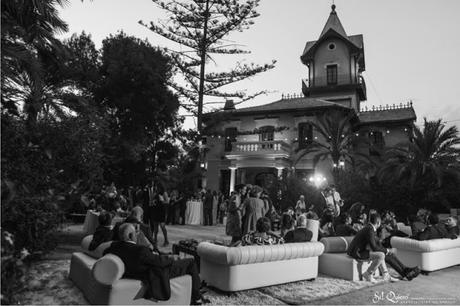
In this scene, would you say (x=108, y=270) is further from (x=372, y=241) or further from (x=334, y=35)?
(x=334, y=35)

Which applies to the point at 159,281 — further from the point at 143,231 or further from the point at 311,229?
the point at 311,229

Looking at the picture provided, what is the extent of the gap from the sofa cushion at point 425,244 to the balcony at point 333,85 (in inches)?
780

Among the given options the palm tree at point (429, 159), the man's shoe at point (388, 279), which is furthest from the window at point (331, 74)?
the man's shoe at point (388, 279)

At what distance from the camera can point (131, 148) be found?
12.6 metres

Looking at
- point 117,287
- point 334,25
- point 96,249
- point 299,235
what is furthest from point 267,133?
point 117,287

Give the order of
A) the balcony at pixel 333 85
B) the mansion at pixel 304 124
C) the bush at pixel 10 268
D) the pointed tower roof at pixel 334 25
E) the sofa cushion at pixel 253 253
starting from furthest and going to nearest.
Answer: the pointed tower roof at pixel 334 25, the balcony at pixel 333 85, the mansion at pixel 304 124, the sofa cushion at pixel 253 253, the bush at pixel 10 268

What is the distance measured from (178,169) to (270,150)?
19.9ft

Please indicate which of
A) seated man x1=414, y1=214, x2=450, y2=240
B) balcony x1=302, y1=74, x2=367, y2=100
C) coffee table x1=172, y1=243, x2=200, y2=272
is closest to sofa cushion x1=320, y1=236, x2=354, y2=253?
seated man x1=414, y1=214, x2=450, y2=240

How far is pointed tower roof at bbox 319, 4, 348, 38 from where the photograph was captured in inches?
1096

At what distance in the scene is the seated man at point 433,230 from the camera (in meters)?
7.26

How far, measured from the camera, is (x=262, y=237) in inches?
224

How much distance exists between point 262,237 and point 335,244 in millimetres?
1910

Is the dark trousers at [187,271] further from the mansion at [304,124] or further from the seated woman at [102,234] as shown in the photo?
the mansion at [304,124]

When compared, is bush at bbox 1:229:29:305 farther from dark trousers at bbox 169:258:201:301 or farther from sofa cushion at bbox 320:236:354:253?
sofa cushion at bbox 320:236:354:253
